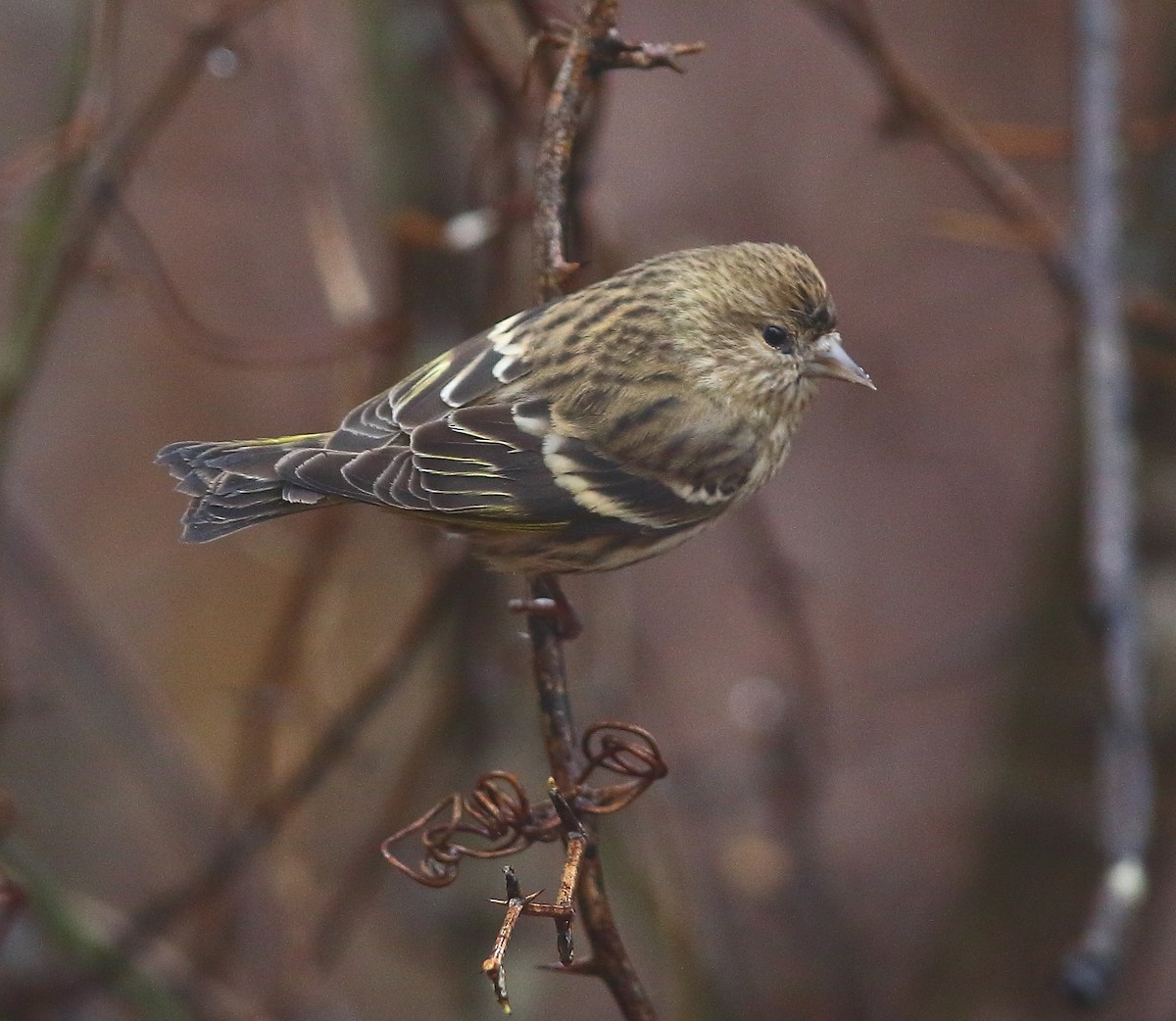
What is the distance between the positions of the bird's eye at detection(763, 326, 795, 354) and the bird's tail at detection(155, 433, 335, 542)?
3.28ft

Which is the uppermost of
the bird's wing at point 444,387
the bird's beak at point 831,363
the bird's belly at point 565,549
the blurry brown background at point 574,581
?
the bird's wing at point 444,387

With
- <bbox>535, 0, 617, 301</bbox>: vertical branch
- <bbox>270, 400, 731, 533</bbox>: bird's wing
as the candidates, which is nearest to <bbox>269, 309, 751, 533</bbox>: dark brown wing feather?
<bbox>270, 400, 731, 533</bbox>: bird's wing

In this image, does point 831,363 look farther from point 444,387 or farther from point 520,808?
point 520,808

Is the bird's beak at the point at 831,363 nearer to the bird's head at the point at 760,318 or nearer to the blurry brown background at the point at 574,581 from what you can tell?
the bird's head at the point at 760,318

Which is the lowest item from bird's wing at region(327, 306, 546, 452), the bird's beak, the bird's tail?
the bird's beak

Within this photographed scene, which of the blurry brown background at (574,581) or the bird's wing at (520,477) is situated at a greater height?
the bird's wing at (520,477)

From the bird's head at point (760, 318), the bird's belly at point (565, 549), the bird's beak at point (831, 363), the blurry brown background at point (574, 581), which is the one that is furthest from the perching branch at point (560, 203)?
the blurry brown background at point (574, 581)

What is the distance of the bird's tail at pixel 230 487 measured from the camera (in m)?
2.72

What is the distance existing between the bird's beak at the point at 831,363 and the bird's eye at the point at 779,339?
5cm

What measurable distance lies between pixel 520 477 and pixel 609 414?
23cm

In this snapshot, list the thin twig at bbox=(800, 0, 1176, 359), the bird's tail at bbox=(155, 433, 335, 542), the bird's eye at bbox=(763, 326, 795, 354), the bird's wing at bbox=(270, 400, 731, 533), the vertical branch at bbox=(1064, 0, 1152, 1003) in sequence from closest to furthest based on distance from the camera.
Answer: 1. the vertical branch at bbox=(1064, 0, 1152, 1003)
2. the bird's tail at bbox=(155, 433, 335, 542)
3. the bird's wing at bbox=(270, 400, 731, 533)
4. the bird's eye at bbox=(763, 326, 795, 354)
5. the thin twig at bbox=(800, 0, 1176, 359)

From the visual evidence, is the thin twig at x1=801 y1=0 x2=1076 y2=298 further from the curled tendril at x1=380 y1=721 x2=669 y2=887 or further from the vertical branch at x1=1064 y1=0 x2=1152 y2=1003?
the curled tendril at x1=380 y1=721 x2=669 y2=887

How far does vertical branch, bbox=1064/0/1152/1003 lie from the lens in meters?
2.21

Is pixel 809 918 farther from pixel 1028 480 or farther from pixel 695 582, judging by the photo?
pixel 1028 480
